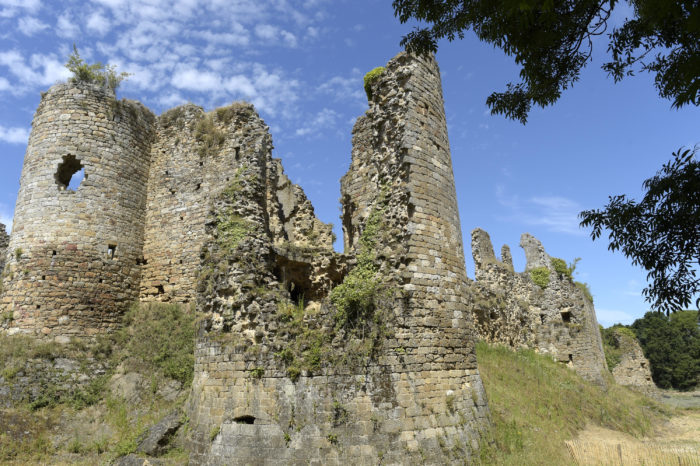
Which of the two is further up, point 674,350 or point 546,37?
point 546,37

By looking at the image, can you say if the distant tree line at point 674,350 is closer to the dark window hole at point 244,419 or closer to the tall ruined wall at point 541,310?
the tall ruined wall at point 541,310

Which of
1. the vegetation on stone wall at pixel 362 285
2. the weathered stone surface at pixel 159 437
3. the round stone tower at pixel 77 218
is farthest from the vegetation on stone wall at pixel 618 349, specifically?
the round stone tower at pixel 77 218

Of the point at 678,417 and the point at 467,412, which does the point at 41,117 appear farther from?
the point at 678,417

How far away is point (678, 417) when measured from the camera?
1741 centimetres

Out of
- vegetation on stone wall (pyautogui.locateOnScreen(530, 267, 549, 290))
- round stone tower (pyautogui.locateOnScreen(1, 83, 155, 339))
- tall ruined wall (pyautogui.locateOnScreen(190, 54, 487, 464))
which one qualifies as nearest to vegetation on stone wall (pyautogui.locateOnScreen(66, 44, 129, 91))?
round stone tower (pyautogui.locateOnScreen(1, 83, 155, 339))

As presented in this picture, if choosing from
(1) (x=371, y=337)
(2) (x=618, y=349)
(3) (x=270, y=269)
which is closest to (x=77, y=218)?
(3) (x=270, y=269)

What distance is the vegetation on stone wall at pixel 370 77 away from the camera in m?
10.2

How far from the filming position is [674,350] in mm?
50906

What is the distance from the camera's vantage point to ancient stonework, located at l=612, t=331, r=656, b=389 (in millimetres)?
24625

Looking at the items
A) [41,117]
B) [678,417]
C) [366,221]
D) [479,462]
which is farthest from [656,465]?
[41,117]

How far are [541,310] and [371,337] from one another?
16.1 metres

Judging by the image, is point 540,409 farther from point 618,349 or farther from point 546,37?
point 618,349

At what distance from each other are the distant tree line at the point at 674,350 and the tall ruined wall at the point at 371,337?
4415cm

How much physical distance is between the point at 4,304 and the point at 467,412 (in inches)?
547
